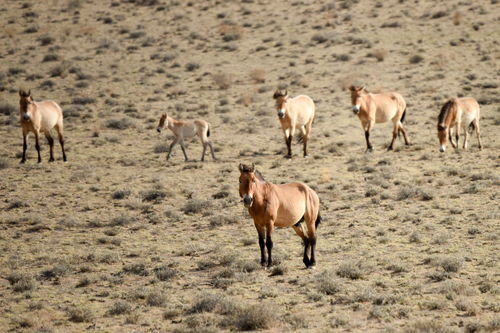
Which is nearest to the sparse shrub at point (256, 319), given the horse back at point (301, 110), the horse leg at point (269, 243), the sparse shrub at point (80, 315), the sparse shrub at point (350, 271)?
the horse leg at point (269, 243)

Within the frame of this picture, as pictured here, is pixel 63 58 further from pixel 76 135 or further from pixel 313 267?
pixel 313 267

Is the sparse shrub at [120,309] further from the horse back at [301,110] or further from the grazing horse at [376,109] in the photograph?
the grazing horse at [376,109]

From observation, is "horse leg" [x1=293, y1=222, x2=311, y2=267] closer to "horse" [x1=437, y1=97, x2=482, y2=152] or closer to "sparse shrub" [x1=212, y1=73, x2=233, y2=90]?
"horse" [x1=437, y1=97, x2=482, y2=152]

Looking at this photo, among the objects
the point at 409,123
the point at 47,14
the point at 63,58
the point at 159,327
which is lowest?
the point at 159,327

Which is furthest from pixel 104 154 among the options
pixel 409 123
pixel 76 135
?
pixel 409 123

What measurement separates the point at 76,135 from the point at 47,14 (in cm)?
2721

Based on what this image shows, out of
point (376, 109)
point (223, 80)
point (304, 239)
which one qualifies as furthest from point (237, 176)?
point (223, 80)

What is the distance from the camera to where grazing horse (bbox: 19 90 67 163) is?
23.5m

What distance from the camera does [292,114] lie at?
79.4 ft

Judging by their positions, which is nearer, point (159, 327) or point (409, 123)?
point (159, 327)

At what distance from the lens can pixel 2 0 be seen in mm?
56312

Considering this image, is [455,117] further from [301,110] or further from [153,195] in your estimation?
[153,195]

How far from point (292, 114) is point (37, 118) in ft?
29.1

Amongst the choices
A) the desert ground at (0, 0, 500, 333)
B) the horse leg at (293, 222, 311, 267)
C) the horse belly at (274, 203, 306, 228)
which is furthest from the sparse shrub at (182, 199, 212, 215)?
the horse belly at (274, 203, 306, 228)
